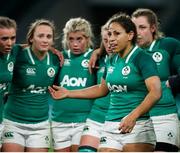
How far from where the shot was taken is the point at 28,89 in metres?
4.17

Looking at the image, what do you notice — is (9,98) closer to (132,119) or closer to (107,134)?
(107,134)

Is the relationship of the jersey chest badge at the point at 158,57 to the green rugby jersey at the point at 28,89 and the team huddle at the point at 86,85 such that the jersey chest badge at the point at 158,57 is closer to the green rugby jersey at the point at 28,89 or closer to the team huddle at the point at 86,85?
the team huddle at the point at 86,85

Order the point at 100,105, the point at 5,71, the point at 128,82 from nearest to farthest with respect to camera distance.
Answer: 1. the point at 128,82
2. the point at 5,71
3. the point at 100,105

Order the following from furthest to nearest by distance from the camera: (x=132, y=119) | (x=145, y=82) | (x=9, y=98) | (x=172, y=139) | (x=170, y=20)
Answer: (x=170, y=20), (x=9, y=98), (x=172, y=139), (x=145, y=82), (x=132, y=119)

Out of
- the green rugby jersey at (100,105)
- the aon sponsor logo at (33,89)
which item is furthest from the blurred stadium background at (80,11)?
the aon sponsor logo at (33,89)

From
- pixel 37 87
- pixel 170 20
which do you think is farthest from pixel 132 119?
pixel 170 20

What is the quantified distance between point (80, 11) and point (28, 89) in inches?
158

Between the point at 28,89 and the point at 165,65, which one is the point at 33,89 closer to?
the point at 28,89

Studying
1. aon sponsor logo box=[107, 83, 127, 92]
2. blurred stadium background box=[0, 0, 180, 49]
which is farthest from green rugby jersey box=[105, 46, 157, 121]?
blurred stadium background box=[0, 0, 180, 49]

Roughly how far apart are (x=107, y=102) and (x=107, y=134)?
0.78m

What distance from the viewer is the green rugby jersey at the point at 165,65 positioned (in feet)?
13.2

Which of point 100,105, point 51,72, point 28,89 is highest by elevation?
point 51,72

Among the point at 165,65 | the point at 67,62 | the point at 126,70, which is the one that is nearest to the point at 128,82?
the point at 126,70

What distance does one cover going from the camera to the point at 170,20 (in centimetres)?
806
